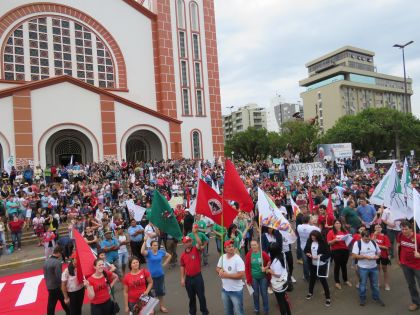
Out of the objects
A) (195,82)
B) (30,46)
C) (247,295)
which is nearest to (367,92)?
(195,82)

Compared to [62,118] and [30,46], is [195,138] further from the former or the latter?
[30,46]

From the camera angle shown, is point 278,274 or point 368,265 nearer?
point 278,274

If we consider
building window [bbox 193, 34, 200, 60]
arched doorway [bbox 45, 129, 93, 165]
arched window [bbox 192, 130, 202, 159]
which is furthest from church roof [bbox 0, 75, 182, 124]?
building window [bbox 193, 34, 200, 60]

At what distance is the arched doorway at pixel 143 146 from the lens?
102 ft

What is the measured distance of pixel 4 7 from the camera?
27906 millimetres

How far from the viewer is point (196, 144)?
33.7 m

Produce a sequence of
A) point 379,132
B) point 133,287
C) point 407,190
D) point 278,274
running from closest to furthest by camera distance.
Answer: point 133,287 < point 278,274 < point 407,190 < point 379,132

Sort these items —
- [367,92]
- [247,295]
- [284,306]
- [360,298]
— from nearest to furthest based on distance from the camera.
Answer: [284,306] → [360,298] → [247,295] → [367,92]

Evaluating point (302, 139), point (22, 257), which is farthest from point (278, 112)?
point (22, 257)

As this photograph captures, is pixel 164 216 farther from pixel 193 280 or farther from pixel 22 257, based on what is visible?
pixel 22 257

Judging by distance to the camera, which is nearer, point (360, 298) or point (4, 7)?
point (360, 298)

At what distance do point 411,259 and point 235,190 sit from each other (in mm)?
3350

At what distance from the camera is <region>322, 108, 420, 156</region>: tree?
51750 mm

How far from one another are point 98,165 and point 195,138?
10.6 meters
